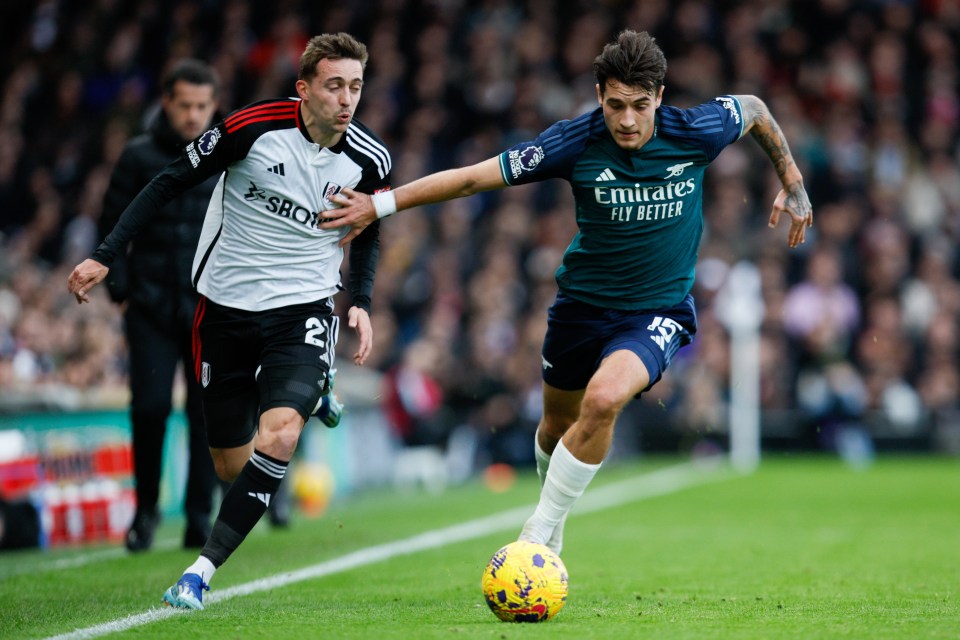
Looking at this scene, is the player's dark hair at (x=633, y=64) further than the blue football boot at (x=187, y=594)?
Yes

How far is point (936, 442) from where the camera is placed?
20828 millimetres

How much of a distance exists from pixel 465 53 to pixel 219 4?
15.6 ft

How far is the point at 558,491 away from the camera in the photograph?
672 centimetres

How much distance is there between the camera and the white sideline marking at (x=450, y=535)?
19.8ft

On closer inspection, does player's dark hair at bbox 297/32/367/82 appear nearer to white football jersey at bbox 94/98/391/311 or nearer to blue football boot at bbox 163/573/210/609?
white football jersey at bbox 94/98/391/311

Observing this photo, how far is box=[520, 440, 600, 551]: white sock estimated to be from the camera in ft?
21.9

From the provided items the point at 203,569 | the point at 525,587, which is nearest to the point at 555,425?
the point at 525,587

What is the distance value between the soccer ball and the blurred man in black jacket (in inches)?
148

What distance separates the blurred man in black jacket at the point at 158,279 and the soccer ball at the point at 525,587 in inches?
148

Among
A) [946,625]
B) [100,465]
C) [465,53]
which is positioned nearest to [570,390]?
[946,625]

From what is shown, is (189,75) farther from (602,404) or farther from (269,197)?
(602,404)

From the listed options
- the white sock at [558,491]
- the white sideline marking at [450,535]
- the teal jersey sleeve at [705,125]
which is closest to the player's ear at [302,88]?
the teal jersey sleeve at [705,125]

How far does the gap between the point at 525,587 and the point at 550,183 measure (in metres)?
16.3

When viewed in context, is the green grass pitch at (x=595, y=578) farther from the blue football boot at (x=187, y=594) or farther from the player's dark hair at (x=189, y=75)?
the player's dark hair at (x=189, y=75)
